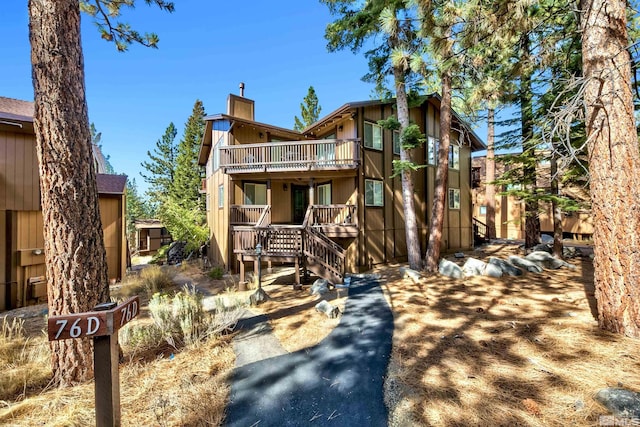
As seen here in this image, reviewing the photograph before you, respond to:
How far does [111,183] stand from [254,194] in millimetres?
5881

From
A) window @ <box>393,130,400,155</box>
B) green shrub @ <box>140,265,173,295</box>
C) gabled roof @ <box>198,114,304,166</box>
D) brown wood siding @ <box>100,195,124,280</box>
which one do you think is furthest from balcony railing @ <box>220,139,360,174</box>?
green shrub @ <box>140,265,173,295</box>

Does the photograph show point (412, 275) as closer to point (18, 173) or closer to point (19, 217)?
point (19, 217)

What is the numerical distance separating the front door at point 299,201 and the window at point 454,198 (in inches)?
332

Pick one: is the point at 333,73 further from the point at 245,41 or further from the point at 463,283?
the point at 463,283

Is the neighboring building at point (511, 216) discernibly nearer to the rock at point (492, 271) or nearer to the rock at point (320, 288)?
the rock at point (492, 271)

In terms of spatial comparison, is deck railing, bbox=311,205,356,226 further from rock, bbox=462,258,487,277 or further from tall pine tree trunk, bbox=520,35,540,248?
tall pine tree trunk, bbox=520,35,540,248

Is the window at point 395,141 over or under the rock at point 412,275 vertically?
over

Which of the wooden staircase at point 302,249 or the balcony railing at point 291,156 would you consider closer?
the wooden staircase at point 302,249

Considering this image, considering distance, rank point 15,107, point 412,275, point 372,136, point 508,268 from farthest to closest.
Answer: point 372,136, point 15,107, point 412,275, point 508,268

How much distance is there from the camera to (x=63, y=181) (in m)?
3.47

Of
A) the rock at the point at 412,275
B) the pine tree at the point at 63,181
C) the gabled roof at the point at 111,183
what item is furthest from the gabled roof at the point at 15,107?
A: the rock at the point at 412,275


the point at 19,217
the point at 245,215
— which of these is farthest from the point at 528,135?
the point at 19,217

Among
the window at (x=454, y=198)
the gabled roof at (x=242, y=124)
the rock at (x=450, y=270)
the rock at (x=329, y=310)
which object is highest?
the gabled roof at (x=242, y=124)

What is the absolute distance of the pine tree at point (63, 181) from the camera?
3.45m
